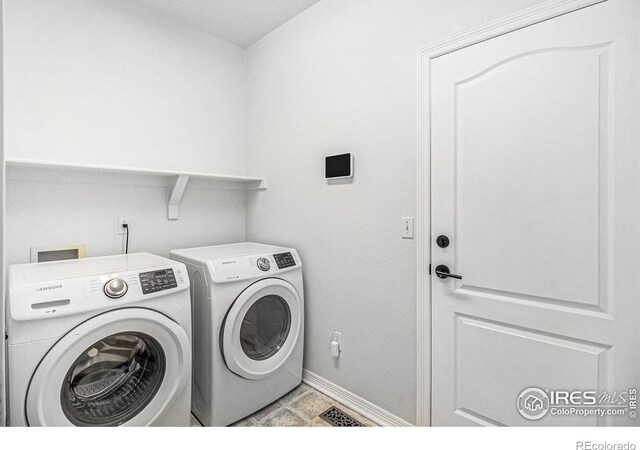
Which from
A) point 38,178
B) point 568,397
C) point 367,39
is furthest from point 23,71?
point 568,397

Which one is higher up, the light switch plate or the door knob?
Result: the light switch plate

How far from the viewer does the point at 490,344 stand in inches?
54.8

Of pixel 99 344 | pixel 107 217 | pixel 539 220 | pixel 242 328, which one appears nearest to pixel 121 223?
pixel 107 217

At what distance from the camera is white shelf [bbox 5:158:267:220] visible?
1.64m

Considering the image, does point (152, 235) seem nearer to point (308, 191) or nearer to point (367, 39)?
point (308, 191)

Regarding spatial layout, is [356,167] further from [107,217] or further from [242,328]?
[107,217]

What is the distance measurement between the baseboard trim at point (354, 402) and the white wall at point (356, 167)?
37mm

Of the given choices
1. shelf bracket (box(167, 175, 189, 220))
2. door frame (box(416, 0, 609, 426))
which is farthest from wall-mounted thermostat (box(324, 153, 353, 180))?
shelf bracket (box(167, 175, 189, 220))

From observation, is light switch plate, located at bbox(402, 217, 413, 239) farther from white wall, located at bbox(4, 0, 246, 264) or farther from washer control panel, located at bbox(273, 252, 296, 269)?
white wall, located at bbox(4, 0, 246, 264)

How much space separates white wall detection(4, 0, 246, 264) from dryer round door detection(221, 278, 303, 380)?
2.76 ft

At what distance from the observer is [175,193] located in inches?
83.8

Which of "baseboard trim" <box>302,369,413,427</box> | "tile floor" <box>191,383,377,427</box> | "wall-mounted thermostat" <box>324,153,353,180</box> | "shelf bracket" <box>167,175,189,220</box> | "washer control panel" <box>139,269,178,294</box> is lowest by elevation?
"tile floor" <box>191,383,377,427</box>

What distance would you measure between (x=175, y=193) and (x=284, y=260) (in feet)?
2.91

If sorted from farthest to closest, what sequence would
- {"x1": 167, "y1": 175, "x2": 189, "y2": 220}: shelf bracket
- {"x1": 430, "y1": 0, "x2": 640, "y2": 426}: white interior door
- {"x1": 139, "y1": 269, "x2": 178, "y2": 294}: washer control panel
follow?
{"x1": 167, "y1": 175, "x2": 189, "y2": 220}: shelf bracket → {"x1": 139, "y1": 269, "x2": 178, "y2": 294}: washer control panel → {"x1": 430, "y1": 0, "x2": 640, "y2": 426}: white interior door
